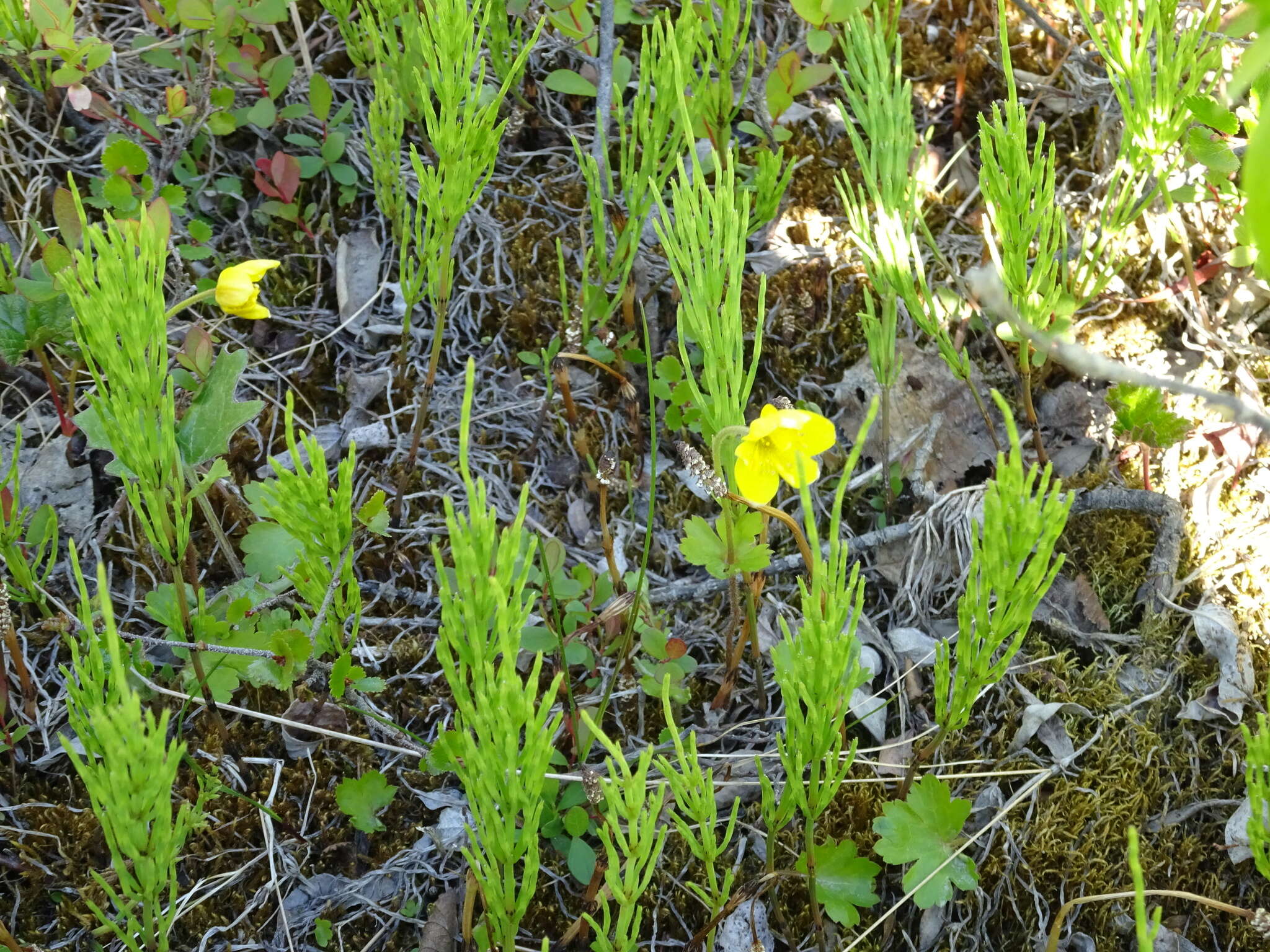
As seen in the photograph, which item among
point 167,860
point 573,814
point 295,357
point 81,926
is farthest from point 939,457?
point 81,926

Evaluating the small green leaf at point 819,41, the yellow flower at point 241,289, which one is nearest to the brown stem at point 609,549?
the yellow flower at point 241,289

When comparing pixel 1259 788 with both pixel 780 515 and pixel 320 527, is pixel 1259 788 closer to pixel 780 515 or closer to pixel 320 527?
pixel 780 515

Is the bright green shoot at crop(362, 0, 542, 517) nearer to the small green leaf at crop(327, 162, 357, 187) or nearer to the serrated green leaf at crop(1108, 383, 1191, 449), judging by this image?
the small green leaf at crop(327, 162, 357, 187)

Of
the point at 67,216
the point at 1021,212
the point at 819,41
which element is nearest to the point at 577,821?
the point at 1021,212

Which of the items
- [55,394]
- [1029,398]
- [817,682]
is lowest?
[1029,398]

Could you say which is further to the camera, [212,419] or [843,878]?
[212,419]

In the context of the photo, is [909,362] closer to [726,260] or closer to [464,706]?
[726,260]
